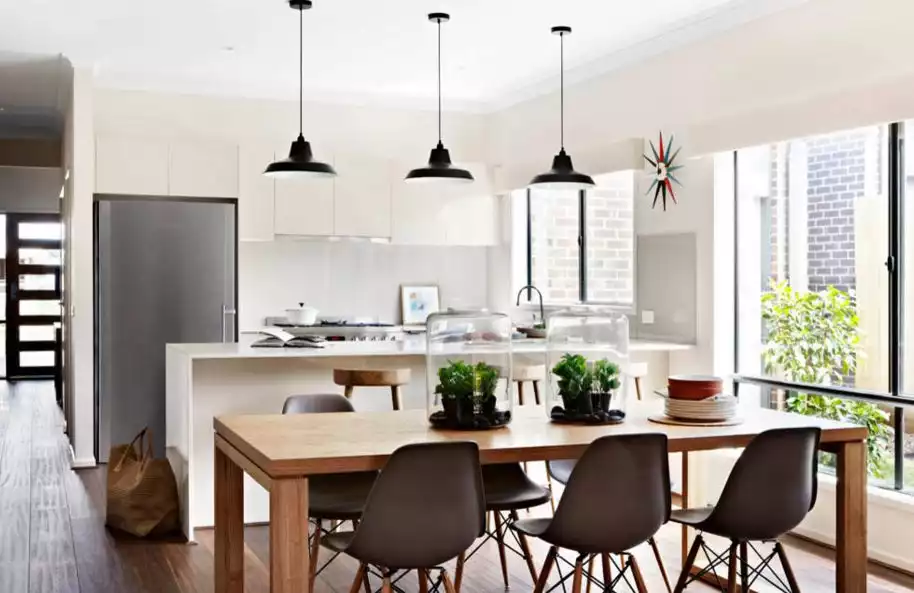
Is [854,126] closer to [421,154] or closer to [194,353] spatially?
[194,353]

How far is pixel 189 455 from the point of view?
A: 16.6 ft

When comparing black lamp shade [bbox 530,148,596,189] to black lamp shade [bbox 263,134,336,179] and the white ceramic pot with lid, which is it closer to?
black lamp shade [bbox 263,134,336,179]

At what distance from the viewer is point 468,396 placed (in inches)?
132

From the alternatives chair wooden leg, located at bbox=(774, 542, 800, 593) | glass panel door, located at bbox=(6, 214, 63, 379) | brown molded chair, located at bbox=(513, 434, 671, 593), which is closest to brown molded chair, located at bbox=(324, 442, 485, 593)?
brown molded chair, located at bbox=(513, 434, 671, 593)

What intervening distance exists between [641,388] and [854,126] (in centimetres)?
207

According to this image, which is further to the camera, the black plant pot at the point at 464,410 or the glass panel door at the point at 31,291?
the glass panel door at the point at 31,291

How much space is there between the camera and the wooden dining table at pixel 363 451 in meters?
2.84

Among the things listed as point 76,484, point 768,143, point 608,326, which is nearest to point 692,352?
point 768,143

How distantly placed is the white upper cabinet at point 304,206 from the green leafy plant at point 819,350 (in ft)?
11.0

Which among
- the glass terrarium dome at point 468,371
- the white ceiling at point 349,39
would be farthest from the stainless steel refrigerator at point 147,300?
the glass terrarium dome at point 468,371

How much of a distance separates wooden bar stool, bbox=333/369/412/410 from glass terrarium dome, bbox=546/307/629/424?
66.9 inches

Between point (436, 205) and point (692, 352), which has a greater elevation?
point (436, 205)

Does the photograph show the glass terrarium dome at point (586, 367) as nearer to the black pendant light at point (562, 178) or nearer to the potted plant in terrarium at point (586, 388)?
the potted plant in terrarium at point (586, 388)

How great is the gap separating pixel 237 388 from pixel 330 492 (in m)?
1.62
